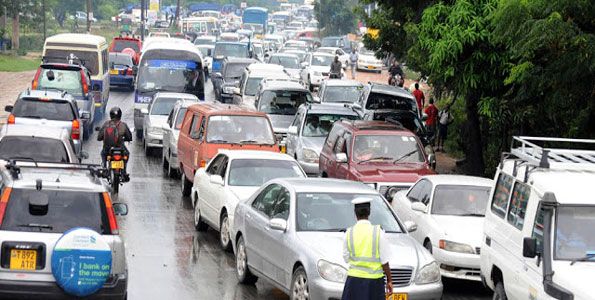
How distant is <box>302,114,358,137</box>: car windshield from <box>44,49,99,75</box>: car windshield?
1372 cm

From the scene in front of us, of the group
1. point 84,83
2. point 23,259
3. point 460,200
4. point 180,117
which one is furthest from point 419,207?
point 84,83

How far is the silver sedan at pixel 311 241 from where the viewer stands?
13.1 metres

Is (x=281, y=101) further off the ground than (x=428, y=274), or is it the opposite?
(x=428, y=274)

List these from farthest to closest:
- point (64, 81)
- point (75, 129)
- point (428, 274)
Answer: point (64, 81) → point (75, 129) → point (428, 274)

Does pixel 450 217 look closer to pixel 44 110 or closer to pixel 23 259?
pixel 23 259

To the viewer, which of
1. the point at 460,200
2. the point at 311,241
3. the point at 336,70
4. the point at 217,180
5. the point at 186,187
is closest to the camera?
the point at 311,241

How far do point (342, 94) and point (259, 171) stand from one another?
1739 centimetres

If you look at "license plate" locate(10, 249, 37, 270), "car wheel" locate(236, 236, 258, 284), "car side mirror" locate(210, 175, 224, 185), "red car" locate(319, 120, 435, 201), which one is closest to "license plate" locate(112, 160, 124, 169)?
"red car" locate(319, 120, 435, 201)

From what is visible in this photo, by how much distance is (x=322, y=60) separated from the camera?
57.3 m

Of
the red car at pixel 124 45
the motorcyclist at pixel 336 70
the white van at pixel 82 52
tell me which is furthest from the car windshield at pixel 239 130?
the red car at pixel 124 45

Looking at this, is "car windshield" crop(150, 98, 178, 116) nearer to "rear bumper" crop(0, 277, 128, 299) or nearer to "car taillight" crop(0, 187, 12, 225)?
"car taillight" crop(0, 187, 12, 225)

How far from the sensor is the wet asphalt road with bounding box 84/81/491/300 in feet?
50.3

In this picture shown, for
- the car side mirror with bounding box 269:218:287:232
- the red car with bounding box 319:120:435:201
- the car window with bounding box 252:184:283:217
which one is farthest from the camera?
the red car with bounding box 319:120:435:201

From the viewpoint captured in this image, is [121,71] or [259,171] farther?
[121,71]
